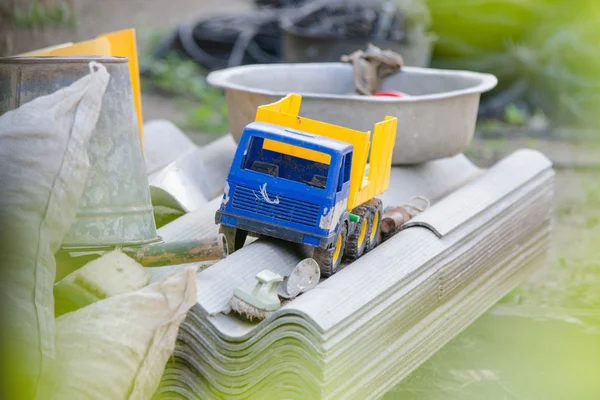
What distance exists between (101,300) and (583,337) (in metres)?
2.45

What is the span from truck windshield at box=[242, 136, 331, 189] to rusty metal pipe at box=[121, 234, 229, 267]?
29 centimetres

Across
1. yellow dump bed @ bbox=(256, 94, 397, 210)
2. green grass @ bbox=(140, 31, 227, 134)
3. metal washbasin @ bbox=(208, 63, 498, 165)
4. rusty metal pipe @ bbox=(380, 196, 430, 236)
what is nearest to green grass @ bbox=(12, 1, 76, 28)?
green grass @ bbox=(140, 31, 227, 134)

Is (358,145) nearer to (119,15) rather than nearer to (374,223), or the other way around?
(374,223)

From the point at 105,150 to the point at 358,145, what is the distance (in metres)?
0.85

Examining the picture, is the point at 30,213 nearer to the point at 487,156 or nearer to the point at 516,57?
the point at 487,156

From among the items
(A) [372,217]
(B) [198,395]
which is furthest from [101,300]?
(A) [372,217]

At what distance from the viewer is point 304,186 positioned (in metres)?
2.81

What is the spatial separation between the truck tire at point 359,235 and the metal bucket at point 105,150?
725 mm

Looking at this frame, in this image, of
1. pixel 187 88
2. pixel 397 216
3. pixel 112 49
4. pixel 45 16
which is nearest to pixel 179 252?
pixel 397 216

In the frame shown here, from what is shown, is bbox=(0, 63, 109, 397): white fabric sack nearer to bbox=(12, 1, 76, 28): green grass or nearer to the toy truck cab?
the toy truck cab

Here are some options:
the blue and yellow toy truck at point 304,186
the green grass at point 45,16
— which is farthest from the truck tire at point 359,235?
the green grass at point 45,16

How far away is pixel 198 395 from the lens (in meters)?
2.54

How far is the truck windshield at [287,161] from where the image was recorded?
2.99 metres

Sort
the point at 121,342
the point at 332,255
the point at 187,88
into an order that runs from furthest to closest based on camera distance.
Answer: the point at 187,88
the point at 332,255
the point at 121,342
